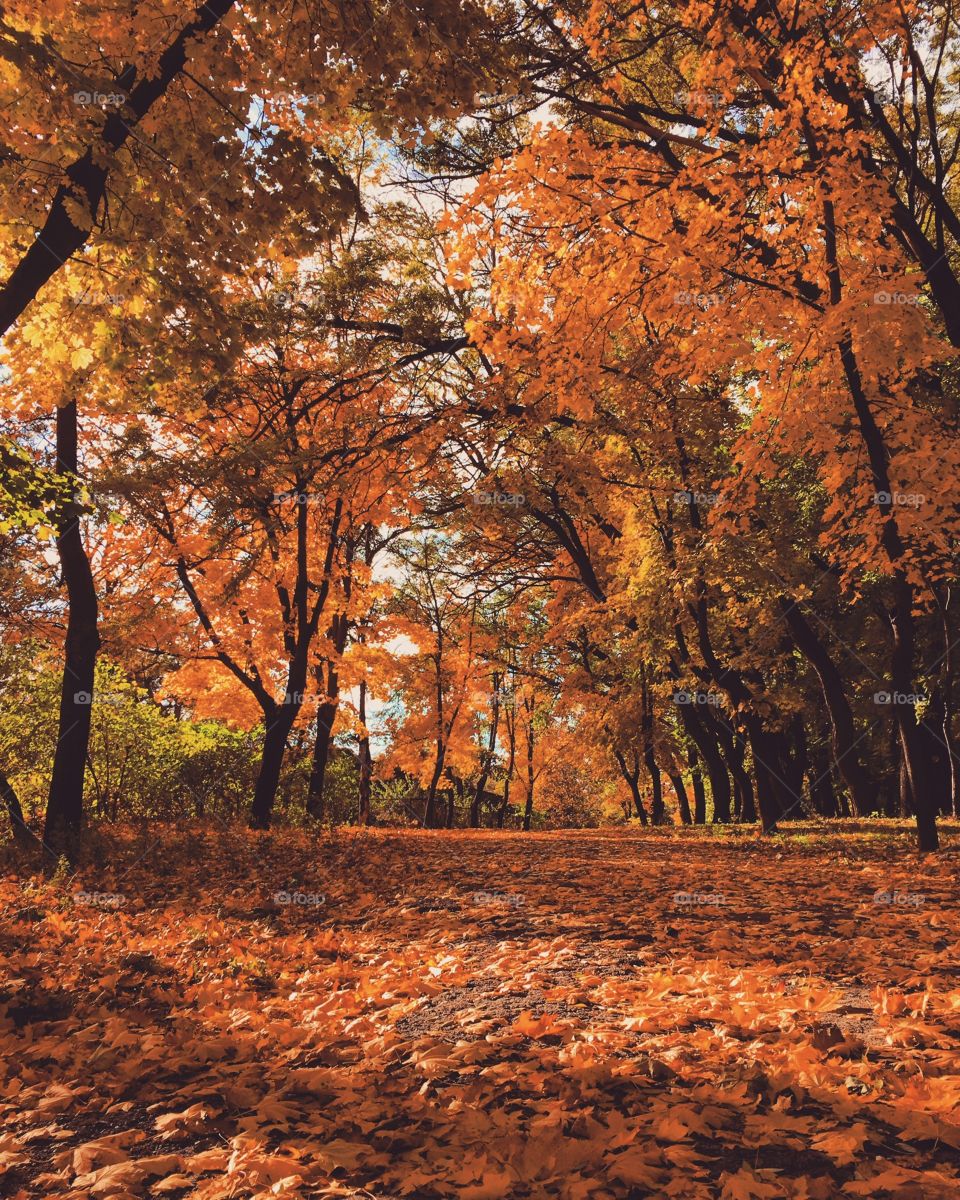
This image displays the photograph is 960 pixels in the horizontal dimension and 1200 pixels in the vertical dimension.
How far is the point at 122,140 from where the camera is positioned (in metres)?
5.70

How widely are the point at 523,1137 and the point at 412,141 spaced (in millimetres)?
6905

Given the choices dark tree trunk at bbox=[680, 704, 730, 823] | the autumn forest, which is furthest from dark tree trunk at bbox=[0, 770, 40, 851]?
dark tree trunk at bbox=[680, 704, 730, 823]

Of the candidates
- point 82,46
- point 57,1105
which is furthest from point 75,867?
point 82,46

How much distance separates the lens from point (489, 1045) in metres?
3.32

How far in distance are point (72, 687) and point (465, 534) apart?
32.2 ft

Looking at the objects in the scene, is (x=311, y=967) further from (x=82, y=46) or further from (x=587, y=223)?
(x=587, y=223)

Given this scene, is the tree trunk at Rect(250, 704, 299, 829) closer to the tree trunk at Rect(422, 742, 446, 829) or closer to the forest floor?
the forest floor

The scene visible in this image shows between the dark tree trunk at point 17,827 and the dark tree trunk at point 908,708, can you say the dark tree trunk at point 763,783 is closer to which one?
the dark tree trunk at point 908,708

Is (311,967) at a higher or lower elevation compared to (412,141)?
lower

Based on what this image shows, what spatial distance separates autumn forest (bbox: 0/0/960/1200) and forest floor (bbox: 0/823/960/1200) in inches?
1.1

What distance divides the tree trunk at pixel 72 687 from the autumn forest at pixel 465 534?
0.18 ft

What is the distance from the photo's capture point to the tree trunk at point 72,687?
9055 millimetres

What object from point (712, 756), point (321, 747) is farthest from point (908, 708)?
point (321, 747)

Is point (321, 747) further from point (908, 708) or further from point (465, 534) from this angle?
point (908, 708)
